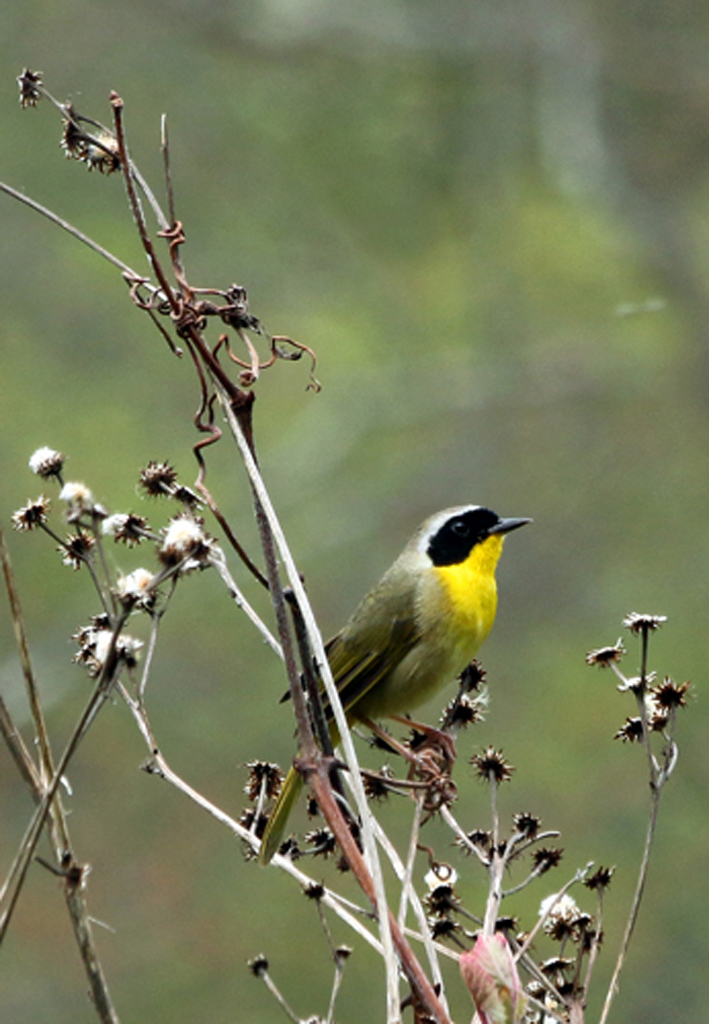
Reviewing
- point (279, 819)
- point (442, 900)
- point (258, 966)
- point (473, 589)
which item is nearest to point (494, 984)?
point (442, 900)

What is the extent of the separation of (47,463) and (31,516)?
152 millimetres

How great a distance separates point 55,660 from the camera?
29.6ft

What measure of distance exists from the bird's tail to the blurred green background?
6.63 metres

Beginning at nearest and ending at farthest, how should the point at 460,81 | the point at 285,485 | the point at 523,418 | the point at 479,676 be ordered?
the point at 479,676, the point at 285,485, the point at 460,81, the point at 523,418

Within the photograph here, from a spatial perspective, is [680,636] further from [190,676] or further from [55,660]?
[55,660]

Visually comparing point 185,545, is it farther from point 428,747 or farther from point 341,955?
point 428,747

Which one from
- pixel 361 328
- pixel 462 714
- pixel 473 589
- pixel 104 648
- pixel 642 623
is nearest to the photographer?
pixel 104 648

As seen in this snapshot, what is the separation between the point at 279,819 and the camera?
2.68 m

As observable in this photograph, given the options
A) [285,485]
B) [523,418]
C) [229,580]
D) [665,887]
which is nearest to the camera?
[229,580]

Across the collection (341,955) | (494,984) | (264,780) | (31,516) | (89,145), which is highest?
(89,145)

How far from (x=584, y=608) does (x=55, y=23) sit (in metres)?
6.33

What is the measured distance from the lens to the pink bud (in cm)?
160

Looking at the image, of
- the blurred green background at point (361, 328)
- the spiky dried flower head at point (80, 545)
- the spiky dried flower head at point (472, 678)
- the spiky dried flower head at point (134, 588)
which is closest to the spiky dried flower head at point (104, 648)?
the spiky dried flower head at point (134, 588)

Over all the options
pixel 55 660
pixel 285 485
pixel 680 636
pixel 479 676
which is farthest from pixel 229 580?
pixel 680 636
